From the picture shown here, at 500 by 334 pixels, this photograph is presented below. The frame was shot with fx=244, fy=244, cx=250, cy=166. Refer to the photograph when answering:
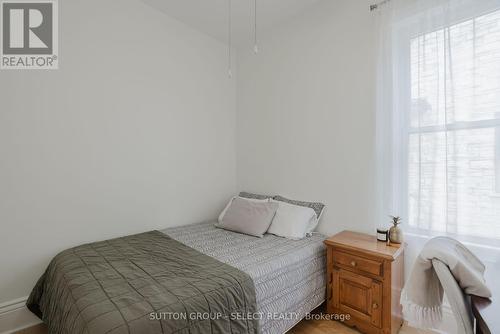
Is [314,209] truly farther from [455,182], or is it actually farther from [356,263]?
[455,182]

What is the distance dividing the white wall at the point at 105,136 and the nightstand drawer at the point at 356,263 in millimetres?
1700

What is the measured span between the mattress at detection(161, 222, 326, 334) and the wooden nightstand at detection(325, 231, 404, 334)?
143 millimetres

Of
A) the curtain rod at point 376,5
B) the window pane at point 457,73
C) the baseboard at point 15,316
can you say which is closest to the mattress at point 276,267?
the baseboard at point 15,316

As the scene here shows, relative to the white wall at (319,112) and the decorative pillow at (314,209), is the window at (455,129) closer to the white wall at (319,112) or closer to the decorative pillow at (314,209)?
the white wall at (319,112)

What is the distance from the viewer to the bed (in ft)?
3.90

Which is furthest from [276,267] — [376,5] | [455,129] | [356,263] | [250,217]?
[376,5]

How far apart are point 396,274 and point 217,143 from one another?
2.33 meters

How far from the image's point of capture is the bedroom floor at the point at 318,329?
1.87 m

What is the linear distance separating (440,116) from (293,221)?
4.60ft

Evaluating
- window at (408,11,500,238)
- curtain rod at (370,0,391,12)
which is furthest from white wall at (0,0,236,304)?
window at (408,11,500,238)

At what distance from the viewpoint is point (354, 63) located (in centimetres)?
220

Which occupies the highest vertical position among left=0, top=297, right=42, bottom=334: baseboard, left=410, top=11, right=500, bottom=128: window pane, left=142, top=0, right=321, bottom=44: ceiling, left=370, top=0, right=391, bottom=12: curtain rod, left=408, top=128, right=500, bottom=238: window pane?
left=142, top=0, right=321, bottom=44: ceiling

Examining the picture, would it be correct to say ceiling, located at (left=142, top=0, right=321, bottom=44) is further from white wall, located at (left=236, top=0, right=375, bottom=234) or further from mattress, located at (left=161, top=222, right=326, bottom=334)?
mattress, located at (left=161, top=222, right=326, bottom=334)

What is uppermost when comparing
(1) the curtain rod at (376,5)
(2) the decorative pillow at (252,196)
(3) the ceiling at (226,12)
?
(3) the ceiling at (226,12)
